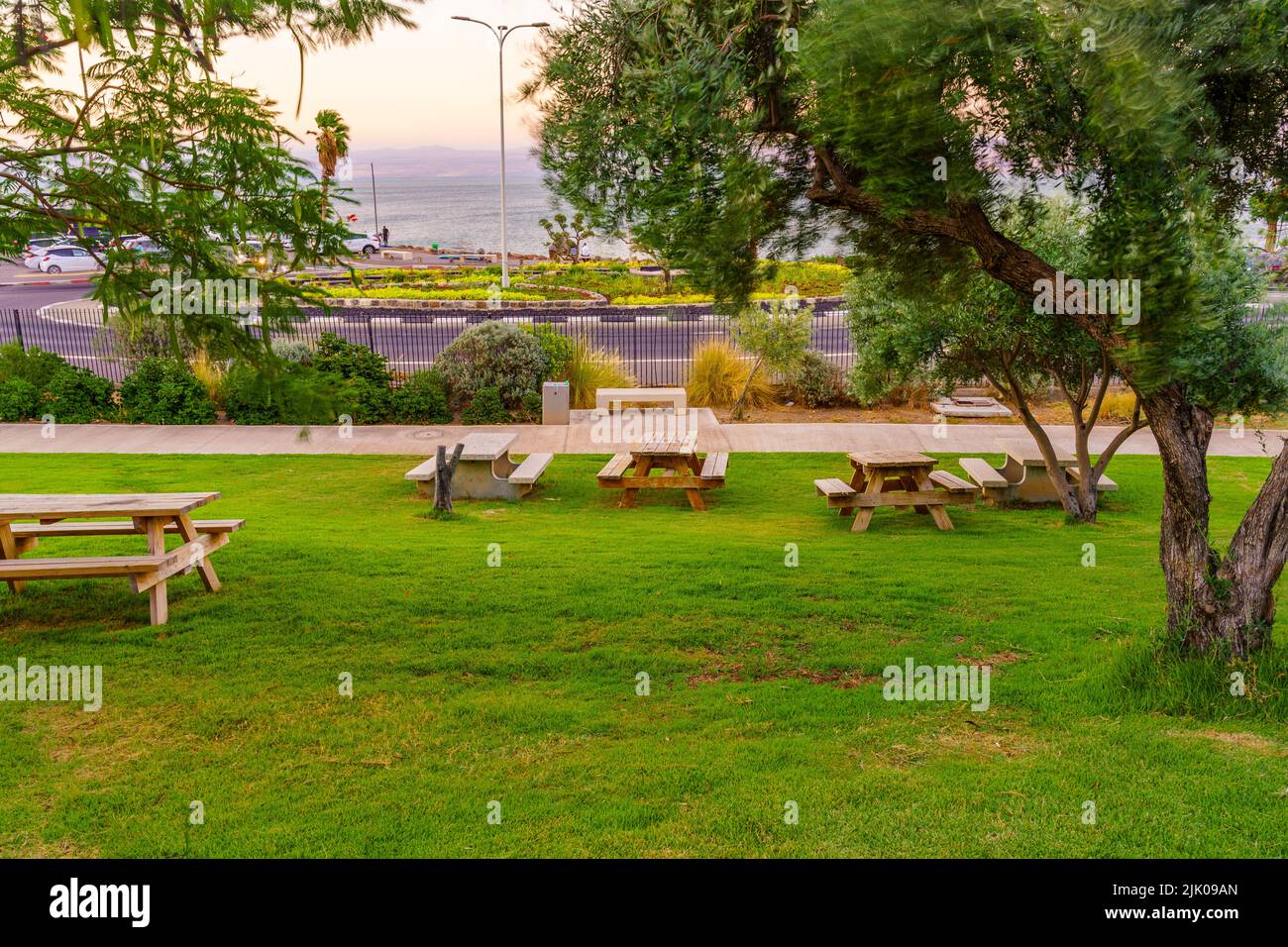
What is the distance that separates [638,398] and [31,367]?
32.6ft

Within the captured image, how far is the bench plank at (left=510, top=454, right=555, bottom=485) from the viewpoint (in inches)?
497

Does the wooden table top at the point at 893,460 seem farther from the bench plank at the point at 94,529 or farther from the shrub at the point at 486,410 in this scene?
the shrub at the point at 486,410

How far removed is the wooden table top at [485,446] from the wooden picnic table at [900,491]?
385cm

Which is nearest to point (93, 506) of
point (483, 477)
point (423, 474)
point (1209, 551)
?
point (423, 474)

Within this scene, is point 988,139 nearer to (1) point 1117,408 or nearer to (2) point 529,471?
(2) point 529,471

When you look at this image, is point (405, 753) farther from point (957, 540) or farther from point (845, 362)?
point (845, 362)

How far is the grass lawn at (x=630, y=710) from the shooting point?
4.76 m

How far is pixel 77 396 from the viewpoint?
1712 centimetres

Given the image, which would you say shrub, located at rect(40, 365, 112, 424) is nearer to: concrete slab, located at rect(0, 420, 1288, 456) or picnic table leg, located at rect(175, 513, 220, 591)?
concrete slab, located at rect(0, 420, 1288, 456)

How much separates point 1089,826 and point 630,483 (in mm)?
8259

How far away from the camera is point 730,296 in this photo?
687 centimetres

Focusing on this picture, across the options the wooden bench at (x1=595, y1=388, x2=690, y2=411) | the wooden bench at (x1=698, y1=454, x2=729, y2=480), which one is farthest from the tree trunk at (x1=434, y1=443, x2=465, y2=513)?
the wooden bench at (x1=595, y1=388, x2=690, y2=411)

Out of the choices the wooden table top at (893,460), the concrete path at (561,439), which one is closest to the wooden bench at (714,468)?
the wooden table top at (893,460)

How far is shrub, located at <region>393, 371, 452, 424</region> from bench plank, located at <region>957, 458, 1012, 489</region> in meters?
8.40
